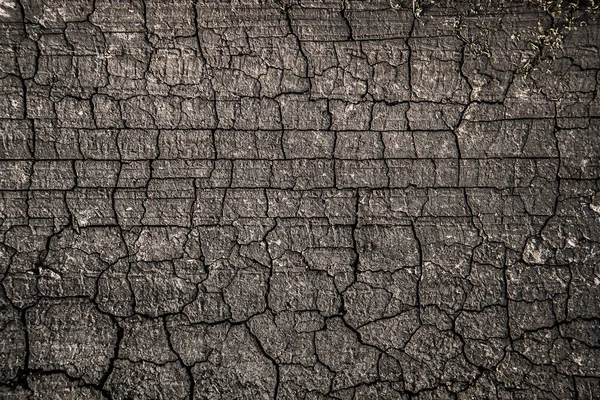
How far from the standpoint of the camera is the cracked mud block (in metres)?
3.10

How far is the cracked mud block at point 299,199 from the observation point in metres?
3.10

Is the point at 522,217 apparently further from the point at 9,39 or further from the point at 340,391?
the point at 9,39

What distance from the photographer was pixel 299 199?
10.5 feet

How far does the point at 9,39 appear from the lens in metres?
3.23

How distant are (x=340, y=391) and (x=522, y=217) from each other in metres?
1.33

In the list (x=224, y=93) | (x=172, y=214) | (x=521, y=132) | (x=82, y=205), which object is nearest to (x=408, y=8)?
(x=521, y=132)

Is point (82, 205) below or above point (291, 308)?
above

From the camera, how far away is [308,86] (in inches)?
Result: 128

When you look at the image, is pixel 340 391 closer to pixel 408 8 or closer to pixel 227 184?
pixel 227 184

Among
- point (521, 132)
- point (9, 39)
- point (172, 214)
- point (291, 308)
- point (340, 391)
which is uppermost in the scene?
point (9, 39)

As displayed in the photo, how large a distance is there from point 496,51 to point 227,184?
164cm

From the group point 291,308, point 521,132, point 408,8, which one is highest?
point 408,8

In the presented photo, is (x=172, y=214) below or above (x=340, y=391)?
above

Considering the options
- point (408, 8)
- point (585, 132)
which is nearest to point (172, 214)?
point (408, 8)
